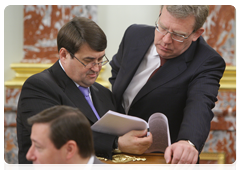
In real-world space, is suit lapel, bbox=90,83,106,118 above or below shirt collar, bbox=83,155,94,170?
below

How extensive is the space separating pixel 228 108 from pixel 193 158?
95.3 inches

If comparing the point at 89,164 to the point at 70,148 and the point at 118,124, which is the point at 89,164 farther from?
the point at 118,124

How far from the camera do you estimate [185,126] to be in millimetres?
2059

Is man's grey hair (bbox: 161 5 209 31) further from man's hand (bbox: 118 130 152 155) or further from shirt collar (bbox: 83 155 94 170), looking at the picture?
shirt collar (bbox: 83 155 94 170)

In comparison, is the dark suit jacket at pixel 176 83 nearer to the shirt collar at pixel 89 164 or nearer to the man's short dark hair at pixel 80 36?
the man's short dark hair at pixel 80 36

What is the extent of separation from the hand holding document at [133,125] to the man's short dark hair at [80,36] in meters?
0.46

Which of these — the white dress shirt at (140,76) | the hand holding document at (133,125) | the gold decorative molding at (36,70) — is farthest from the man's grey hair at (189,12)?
the gold decorative molding at (36,70)

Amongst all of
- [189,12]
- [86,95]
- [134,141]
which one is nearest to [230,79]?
[189,12]

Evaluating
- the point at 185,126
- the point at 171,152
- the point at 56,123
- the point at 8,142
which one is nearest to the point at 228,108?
the point at 185,126

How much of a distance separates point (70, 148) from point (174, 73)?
4.17 feet

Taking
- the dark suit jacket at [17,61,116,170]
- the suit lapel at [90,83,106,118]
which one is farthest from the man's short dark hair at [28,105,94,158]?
the suit lapel at [90,83,106,118]

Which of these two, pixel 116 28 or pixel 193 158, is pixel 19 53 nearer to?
pixel 116 28

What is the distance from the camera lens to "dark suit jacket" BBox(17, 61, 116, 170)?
6.10 ft

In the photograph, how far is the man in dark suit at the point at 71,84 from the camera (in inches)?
74.1
